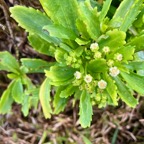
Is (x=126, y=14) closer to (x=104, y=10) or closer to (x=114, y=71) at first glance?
(x=104, y=10)

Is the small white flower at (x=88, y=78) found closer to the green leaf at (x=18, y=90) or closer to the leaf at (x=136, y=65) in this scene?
the leaf at (x=136, y=65)

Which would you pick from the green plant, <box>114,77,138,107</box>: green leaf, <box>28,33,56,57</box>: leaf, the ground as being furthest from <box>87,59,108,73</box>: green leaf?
the ground

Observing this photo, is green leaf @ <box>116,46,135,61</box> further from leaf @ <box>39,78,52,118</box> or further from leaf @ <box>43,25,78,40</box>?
leaf @ <box>39,78,52,118</box>

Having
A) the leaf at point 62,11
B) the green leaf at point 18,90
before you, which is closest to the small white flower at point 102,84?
the leaf at point 62,11

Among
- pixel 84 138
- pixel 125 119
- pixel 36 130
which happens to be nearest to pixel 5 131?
pixel 36 130

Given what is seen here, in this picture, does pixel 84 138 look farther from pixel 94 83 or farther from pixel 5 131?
pixel 94 83

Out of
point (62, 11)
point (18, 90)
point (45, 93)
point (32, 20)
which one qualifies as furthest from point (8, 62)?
point (62, 11)
